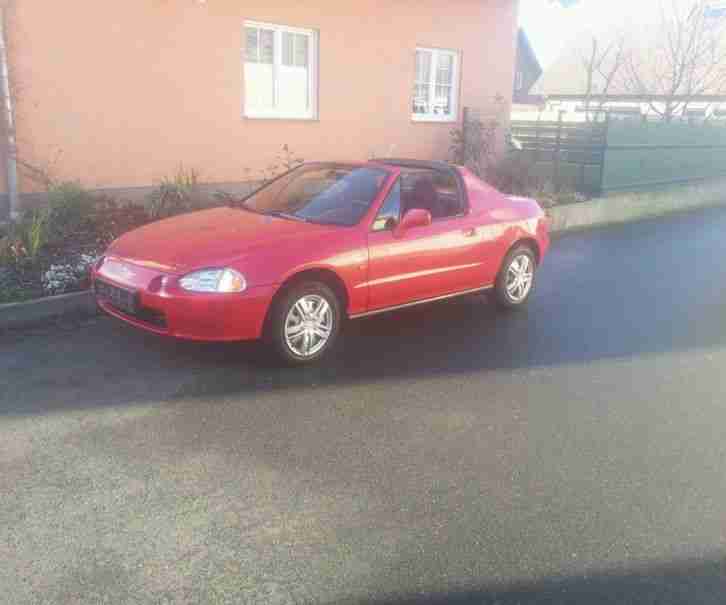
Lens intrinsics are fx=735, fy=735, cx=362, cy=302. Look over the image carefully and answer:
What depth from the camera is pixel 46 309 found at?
253 inches

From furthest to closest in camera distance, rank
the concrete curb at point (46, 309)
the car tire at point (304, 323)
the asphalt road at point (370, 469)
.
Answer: the concrete curb at point (46, 309) → the car tire at point (304, 323) → the asphalt road at point (370, 469)

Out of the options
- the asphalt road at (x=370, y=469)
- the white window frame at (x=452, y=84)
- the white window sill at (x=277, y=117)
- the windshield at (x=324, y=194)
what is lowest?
the asphalt road at (x=370, y=469)

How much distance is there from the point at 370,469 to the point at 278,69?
9.32 meters

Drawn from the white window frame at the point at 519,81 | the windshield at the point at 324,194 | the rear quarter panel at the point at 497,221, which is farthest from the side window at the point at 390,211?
the white window frame at the point at 519,81

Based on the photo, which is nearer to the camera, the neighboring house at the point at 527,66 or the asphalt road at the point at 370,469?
the asphalt road at the point at 370,469

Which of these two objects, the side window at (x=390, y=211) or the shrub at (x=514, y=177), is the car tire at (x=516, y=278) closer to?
the side window at (x=390, y=211)

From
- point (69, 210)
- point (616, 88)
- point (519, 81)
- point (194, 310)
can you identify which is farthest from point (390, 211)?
point (519, 81)

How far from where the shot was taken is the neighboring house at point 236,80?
9.41 meters

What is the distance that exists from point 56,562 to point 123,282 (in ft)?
8.50

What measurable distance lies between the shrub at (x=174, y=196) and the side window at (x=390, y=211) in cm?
435

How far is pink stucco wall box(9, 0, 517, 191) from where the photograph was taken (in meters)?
9.34

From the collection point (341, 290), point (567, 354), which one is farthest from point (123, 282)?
point (567, 354)

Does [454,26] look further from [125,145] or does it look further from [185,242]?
[185,242]

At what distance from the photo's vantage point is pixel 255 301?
511cm
